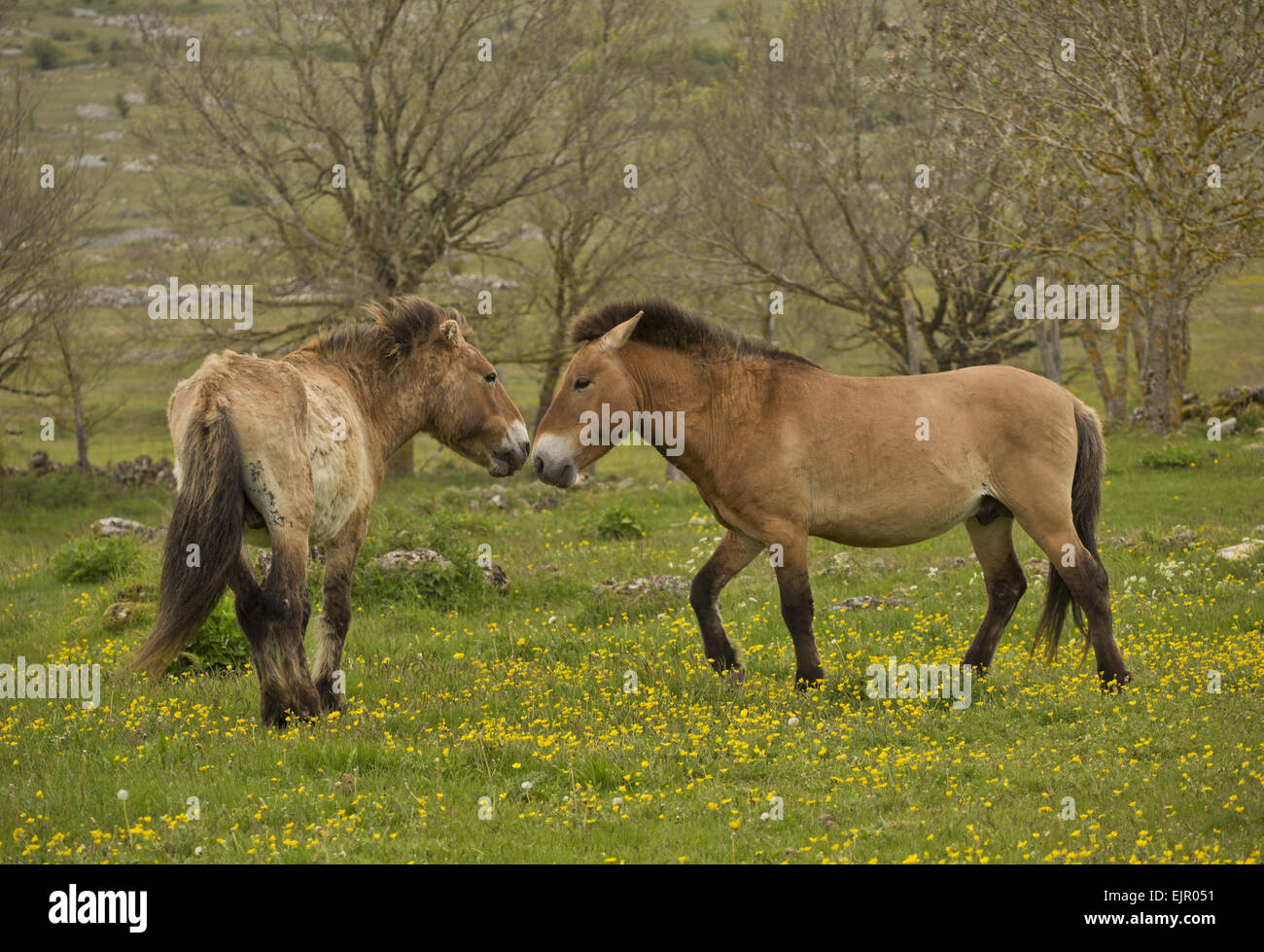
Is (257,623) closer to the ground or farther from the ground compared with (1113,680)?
farther from the ground

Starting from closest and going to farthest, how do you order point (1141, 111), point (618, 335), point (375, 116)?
1. point (618, 335)
2. point (1141, 111)
3. point (375, 116)

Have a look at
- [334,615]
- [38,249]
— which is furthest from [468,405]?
[38,249]

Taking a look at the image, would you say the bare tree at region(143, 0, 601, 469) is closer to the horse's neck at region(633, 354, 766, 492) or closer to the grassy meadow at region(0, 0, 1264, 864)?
the grassy meadow at region(0, 0, 1264, 864)

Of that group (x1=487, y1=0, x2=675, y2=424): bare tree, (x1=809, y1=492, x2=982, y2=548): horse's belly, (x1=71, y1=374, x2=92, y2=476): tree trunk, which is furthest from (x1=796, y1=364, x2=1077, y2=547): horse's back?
(x1=71, y1=374, x2=92, y2=476): tree trunk

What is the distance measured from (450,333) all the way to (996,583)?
4841 mm

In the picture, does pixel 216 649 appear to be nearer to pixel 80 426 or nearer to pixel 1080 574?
pixel 1080 574

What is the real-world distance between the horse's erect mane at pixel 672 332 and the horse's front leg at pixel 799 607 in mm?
1547

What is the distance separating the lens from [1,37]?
73.5 feet

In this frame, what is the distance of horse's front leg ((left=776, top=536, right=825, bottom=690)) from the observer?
8.27m

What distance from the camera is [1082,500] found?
8.94m

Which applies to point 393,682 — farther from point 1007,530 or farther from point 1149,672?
point 1149,672

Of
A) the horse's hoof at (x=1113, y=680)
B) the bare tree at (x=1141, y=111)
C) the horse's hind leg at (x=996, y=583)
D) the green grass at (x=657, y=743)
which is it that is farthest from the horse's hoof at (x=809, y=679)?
the bare tree at (x=1141, y=111)

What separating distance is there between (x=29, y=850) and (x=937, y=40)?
62.8ft

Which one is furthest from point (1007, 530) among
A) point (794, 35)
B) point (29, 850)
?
point (794, 35)
